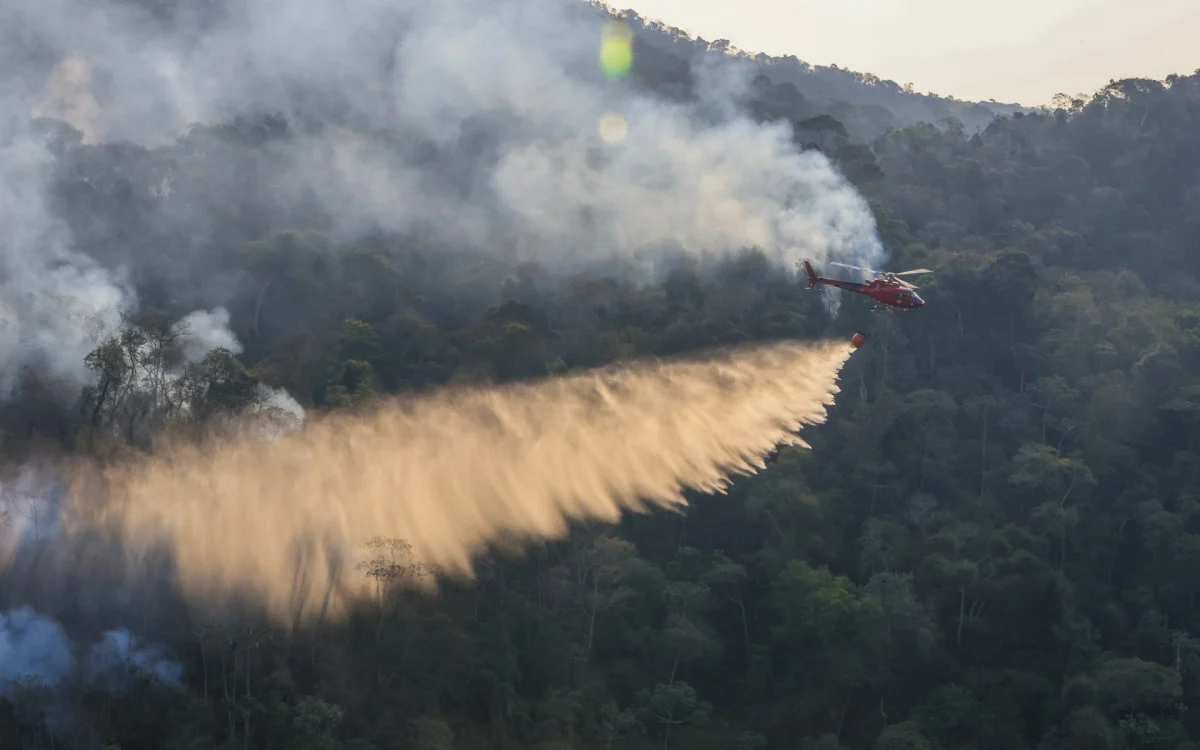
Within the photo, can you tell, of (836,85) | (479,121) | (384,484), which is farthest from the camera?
(836,85)

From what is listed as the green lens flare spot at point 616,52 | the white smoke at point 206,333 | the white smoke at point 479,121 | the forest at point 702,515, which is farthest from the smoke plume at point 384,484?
the green lens flare spot at point 616,52

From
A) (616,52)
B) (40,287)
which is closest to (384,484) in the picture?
(40,287)

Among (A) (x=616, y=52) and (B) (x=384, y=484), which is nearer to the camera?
(B) (x=384, y=484)

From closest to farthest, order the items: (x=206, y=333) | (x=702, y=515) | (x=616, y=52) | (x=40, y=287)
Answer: (x=702, y=515)
(x=206, y=333)
(x=40, y=287)
(x=616, y=52)

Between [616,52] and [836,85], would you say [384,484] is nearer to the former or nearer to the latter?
[616,52]

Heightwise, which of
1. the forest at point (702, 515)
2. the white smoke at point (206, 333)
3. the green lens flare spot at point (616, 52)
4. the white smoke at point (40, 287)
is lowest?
the forest at point (702, 515)

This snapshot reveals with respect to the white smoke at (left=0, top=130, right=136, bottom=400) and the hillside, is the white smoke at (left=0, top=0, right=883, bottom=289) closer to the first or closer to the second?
the white smoke at (left=0, top=130, right=136, bottom=400)

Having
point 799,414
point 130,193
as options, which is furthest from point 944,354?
point 130,193

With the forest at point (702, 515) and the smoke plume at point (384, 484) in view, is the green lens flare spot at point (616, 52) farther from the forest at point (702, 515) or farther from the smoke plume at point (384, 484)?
the smoke plume at point (384, 484)
